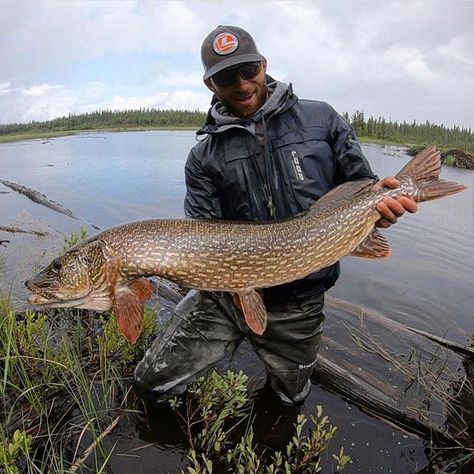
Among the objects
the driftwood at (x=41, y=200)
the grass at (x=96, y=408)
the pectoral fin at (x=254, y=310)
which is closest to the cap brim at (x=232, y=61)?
the pectoral fin at (x=254, y=310)

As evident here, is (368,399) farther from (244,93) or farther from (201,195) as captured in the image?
(244,93)

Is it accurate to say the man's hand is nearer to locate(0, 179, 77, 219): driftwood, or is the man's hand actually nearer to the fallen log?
the fallen log

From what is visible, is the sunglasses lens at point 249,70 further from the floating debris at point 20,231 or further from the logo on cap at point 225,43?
the floating debris at point 20,231

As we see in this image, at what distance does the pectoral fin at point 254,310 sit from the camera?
2.68m

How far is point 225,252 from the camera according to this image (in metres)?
2.66

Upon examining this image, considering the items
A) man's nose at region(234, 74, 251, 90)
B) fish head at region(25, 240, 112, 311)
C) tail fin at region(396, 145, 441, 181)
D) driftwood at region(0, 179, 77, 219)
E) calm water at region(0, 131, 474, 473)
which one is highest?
man's nose at region(234, 74, 251, 90)

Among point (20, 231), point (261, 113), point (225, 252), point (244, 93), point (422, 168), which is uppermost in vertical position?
point (244, 93)

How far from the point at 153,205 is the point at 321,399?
8.48 metres

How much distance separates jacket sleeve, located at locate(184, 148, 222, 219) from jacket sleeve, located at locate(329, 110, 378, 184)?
877 millimetres

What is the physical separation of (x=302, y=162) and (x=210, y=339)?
4.53 feet

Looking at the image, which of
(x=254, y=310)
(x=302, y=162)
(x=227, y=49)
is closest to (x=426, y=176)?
(x=302, y=162)

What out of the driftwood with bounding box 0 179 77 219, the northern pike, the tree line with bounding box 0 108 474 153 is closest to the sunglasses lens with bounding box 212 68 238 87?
the northern pike

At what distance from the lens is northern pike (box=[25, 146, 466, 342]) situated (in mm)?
2557

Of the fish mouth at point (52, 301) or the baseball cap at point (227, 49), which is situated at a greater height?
the baseball cap at point (227, 49)
